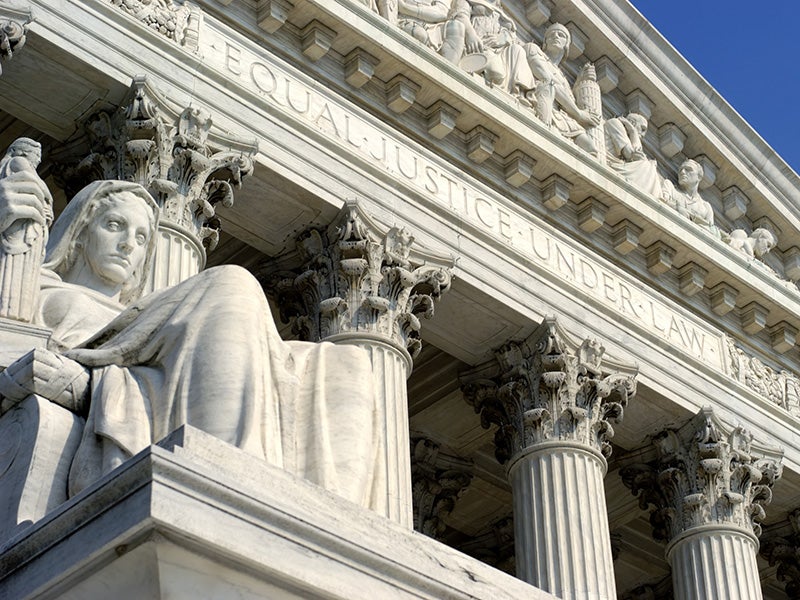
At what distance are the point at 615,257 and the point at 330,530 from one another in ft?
47.7

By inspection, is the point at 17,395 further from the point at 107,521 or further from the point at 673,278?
the point at 673,278

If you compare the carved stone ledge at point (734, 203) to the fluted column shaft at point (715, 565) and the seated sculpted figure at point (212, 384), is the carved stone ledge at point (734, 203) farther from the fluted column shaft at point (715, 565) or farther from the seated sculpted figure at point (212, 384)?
the seated sculpted figure at point (212, 384)

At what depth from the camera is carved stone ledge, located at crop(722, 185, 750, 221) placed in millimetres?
A: 21719

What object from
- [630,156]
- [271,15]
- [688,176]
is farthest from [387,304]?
[688,176]

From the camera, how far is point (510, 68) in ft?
61.4

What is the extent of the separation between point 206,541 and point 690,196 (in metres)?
17.6

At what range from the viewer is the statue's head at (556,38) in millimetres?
19844

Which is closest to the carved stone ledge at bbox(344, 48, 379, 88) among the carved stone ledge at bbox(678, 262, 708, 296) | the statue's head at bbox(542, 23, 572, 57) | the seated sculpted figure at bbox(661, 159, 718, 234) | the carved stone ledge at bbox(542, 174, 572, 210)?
the carved stone ledge at bbox(542, 174, 572, 210)

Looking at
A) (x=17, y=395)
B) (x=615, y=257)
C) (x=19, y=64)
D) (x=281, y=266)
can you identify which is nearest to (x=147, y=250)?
(x=17, y=395)

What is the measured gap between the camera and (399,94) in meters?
16.2

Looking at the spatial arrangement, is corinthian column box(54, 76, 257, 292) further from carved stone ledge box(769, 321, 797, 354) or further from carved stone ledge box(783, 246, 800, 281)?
carved stone ledge box(783, 246, 800, 281)

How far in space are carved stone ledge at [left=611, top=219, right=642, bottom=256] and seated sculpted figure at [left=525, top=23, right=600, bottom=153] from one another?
1189mm

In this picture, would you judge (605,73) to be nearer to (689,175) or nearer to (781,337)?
(689,175)

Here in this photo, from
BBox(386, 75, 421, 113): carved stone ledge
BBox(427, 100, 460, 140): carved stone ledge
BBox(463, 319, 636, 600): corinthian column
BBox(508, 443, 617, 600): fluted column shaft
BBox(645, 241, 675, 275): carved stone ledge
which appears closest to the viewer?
BBox(508, 443, 617, 600): fluted column shaft
